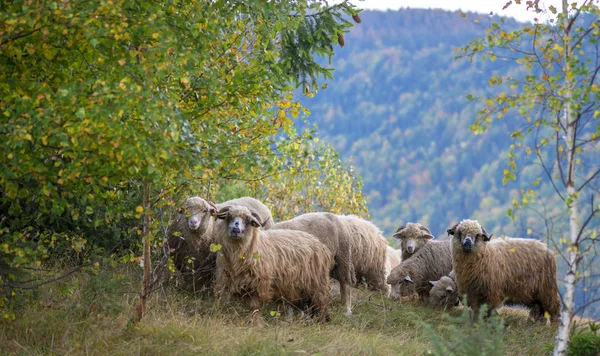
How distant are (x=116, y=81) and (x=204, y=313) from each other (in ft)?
13.9

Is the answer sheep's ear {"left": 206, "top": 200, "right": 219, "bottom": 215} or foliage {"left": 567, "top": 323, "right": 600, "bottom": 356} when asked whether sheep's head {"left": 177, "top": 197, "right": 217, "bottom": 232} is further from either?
foliage {"left": 567, "top": 323, "right": 600, "bottom": 356}

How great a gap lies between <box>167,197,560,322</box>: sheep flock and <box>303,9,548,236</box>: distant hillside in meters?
47.7

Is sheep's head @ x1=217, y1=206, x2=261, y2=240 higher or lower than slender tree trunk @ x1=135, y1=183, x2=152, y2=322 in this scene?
higher

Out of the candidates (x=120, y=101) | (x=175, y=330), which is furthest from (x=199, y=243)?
(x=120, y=101)

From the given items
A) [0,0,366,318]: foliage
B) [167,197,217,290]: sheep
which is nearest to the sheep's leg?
[167,197,217,290]: sheep

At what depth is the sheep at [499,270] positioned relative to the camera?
11906 millimetres

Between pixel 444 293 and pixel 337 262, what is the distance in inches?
83.6

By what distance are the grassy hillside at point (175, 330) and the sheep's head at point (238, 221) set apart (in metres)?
1.06

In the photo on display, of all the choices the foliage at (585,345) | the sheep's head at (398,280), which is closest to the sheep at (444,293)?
the sheep's head at (398,280)

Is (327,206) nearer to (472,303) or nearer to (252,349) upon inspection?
(472,303)

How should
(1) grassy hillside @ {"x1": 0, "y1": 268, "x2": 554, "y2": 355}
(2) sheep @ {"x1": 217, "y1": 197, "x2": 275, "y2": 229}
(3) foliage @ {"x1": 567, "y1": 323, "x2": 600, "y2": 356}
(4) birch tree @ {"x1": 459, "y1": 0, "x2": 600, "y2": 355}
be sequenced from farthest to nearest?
(2) sheep @ {"x1": 217, "y1": 197, "x2": 275, "y2": 229} < (1) grassy hillside @ {"x1": 0, "y1": 268, "x2": 554, "y2": 355} < (3) foliage @ {"x1": 567, "y1": 323, "x2": 600, "y2": 356} < (4) birch tree @ {"x1": 459, "y1": 0, "x2": 600, "y2": 355}

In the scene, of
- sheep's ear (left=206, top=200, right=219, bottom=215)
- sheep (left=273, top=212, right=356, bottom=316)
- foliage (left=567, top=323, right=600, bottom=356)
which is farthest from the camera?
sheep (left=273, top=212, right=356, bottom=316)

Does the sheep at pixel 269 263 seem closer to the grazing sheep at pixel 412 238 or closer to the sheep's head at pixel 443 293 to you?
the sheep's head at pixel 443 293

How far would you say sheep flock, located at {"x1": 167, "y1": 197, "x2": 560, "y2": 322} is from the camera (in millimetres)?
10805
